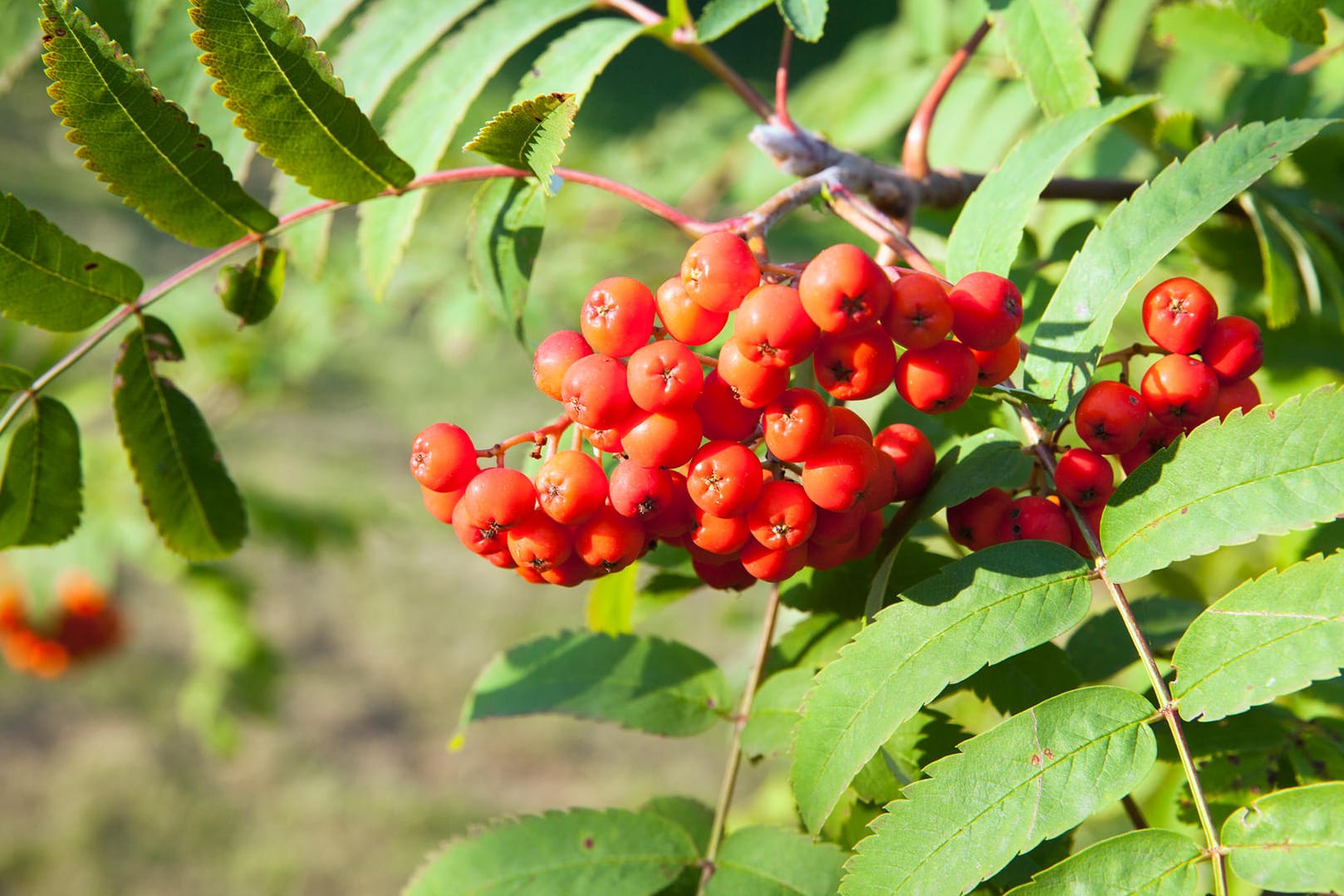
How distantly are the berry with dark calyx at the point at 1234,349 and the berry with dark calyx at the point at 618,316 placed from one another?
633 millimetres

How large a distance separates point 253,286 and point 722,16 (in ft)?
2.58

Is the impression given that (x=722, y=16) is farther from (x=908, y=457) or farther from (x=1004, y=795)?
(x=1004, y=795)

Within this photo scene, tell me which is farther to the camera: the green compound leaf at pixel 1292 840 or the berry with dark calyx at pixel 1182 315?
the berry with dark calyx at pixel 1182 315

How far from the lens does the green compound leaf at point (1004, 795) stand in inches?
39.3

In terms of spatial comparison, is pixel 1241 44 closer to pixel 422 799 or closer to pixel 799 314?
pixel 799 314

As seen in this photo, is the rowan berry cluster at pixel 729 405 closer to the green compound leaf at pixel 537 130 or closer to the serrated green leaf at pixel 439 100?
the green compound leaf at pixel 537 130

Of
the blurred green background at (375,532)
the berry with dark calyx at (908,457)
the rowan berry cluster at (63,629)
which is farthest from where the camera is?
the rowan berry cluster at (63,629)

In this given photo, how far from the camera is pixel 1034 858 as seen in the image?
1119 mm

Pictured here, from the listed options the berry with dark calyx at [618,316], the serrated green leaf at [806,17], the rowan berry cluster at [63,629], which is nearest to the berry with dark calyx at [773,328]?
the berry with dark calyx at [618,316]

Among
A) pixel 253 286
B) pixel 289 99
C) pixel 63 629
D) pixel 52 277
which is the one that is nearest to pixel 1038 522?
pixel 289 99

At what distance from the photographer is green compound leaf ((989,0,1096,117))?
1.43 metres

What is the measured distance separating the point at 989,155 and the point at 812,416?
4.81ft

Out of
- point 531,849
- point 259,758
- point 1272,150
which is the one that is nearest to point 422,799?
point 259,758

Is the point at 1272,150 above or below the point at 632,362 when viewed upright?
above
